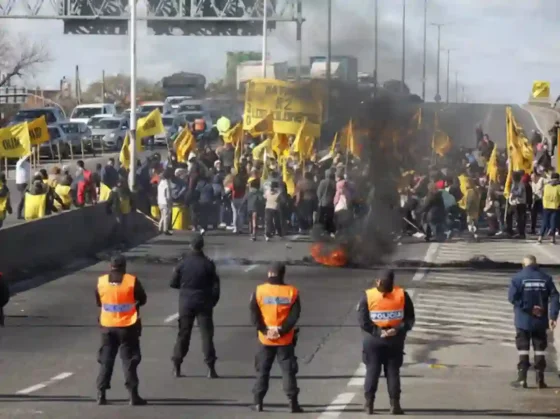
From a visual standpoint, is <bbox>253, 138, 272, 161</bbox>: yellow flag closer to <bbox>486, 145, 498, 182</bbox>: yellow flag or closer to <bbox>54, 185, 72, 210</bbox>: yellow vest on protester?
<bbox>486, 145, 498, 182</bbox>: yellow flag

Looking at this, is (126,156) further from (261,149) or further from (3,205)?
(3,205)

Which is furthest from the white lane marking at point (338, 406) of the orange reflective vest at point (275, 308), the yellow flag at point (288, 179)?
the yellow flag at point (288, 179)

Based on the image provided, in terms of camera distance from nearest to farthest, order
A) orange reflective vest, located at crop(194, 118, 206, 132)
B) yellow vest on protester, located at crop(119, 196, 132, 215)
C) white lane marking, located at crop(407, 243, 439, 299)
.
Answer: white lane marking, located at crop(407, 243, 439, 299), yellow vest on protester, located at crop(119, 196, 132, 215), orange reflective vest, located at crop(194, 118, 206, 132)

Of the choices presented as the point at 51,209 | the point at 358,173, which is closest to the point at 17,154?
the point at 51,209

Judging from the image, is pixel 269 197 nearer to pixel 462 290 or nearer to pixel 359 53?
pixel 359 53

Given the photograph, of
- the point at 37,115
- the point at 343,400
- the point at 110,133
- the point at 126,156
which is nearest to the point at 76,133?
the point at 37,115

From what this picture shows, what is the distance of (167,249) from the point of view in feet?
103

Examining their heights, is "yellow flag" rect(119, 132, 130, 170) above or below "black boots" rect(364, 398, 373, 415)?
above

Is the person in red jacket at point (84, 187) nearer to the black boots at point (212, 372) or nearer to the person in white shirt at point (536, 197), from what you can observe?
the person in white shirt at point (536, 197)

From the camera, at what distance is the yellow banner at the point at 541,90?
7450 cm

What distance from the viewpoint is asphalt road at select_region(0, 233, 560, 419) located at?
14047 mm

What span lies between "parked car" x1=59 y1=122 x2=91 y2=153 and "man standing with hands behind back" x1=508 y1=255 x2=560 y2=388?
44.4 meters

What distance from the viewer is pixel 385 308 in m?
13.5

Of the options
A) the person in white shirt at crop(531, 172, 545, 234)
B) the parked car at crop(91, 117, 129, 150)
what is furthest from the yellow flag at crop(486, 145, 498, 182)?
the parked car at crop(91, 117, 129, 150)
